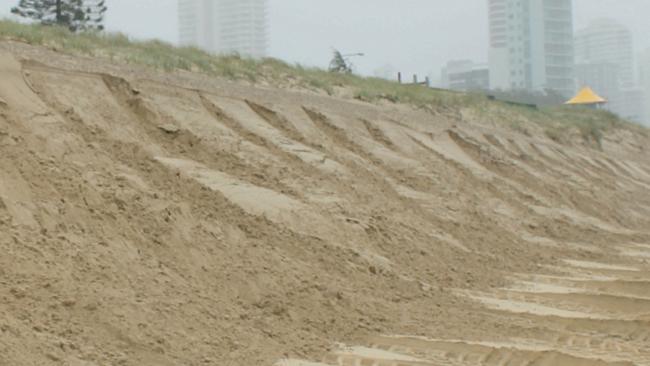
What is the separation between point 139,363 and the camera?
5176 mm

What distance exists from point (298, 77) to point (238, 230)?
333 inches

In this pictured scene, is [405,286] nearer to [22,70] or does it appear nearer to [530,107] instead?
[22,70]

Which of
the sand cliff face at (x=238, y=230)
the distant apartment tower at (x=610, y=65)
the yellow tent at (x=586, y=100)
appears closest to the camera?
the sand cliff face at (x=238, y=230)

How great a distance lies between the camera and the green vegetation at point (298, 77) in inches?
473

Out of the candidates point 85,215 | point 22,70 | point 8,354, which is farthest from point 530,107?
point 8,354

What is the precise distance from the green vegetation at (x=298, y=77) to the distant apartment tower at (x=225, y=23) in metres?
82.6

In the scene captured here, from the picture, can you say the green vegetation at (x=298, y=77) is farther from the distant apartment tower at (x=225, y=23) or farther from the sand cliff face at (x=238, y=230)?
the distant apartment tower at (x=225, y=23)

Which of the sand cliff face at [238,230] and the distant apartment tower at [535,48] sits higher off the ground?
the distant apartment tower at [535,48]

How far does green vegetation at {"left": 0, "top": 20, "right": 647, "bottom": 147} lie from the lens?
12.0 metres

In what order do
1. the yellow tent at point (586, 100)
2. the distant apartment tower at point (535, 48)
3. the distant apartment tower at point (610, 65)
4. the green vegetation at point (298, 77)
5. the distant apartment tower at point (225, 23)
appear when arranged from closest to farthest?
1. the green vegetation at point (298, 77)
2. the yellow tent at point (586, 100)
3. the distant apartment tower at point (535, 48)
4. the distant apartment tower at point (225, 23)
5. the distant apartment tower at point (610, 65)

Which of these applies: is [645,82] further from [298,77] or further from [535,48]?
[298,77]

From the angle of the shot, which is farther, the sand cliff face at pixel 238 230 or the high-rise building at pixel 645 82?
the high-rise building at pixel 645 82

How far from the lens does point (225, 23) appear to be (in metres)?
109

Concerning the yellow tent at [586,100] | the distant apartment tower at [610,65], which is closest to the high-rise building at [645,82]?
the distant apartment tower at [610,65]
